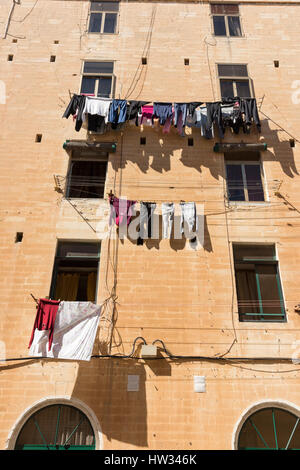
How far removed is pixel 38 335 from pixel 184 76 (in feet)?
42.5

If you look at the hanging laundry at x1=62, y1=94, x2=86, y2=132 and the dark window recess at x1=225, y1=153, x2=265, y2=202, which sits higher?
the hanging laundry at x1=62, y1=94, x2=86, y2=132

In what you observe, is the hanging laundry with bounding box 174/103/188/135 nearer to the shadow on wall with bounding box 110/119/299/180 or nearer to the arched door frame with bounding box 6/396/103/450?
the shadow on wall with bounding box 110/119/299/180

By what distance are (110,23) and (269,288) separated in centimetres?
1529

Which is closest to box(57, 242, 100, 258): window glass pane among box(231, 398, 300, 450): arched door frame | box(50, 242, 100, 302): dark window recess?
box(50, 242, 100, 302): dark window recess

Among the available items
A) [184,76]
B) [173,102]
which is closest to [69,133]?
[173,102]

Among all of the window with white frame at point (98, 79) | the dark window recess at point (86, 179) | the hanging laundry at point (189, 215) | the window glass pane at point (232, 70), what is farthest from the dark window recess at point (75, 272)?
the window glass pane at point (232, 70)

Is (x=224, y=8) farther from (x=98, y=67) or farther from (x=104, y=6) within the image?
(x=98, y=67)

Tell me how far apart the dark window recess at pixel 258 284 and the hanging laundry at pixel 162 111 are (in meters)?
5.97

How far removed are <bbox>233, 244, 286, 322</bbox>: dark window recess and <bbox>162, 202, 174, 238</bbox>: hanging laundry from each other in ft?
8.14

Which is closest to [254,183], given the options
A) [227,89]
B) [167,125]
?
[167,125]

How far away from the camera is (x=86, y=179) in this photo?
15.0 meters

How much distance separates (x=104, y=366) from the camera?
11.5 meters

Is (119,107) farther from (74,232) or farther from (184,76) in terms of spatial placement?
(74,232)

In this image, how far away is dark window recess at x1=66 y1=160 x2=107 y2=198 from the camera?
14.7 metres
